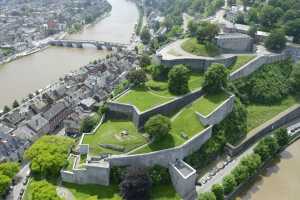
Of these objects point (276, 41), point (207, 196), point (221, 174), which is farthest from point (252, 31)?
point (207, 196)

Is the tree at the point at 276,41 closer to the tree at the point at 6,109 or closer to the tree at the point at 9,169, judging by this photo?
the tree at the point at 6,109

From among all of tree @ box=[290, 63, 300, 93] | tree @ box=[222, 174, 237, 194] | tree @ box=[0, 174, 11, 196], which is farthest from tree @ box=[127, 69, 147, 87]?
tree @ box=[290, 63, 300, 93]

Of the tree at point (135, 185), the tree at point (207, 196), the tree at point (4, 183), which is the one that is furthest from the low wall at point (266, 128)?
the tree at point (4, 183)

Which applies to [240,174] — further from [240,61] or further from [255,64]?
[255,64]

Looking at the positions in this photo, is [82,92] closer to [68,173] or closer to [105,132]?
[105,132]

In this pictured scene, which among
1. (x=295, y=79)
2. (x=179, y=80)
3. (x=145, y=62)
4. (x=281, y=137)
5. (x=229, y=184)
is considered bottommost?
(x=229, y=184)

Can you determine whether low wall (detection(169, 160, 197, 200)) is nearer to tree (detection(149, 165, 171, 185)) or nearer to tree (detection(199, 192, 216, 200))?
tree (detection(149, 165, 171, 185))
